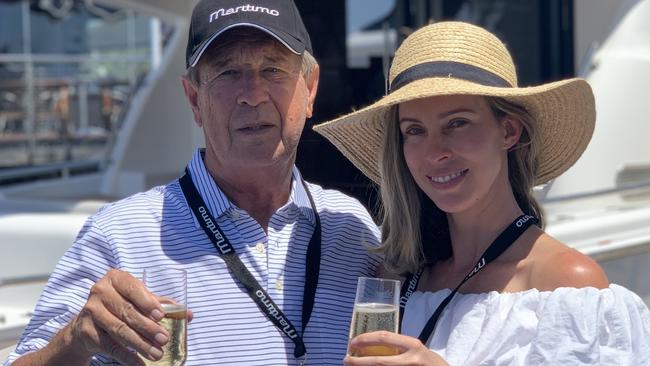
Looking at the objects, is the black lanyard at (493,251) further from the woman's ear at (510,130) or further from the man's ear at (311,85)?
the man's ear at (311,85)

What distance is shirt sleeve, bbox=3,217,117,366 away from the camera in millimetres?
2035

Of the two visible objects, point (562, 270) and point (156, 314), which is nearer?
point (156, 314)

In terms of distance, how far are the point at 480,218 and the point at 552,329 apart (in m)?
0.35

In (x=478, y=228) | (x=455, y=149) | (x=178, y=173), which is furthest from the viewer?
(x=178, y=173)

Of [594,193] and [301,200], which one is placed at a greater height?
[301,200]

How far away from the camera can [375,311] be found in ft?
6.17

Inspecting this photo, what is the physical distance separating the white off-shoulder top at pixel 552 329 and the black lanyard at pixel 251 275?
0.30 metres

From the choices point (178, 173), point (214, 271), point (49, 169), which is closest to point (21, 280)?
point (214, 271)

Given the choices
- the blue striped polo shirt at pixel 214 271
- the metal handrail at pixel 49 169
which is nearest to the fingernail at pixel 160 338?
the blue striped polo shirt at pixel 214 271

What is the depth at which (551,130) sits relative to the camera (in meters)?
2.35

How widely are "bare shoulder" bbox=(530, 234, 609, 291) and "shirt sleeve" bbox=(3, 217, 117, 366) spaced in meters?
0.84

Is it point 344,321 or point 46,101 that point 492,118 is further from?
point 46,101

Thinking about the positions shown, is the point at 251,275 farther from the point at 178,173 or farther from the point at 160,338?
the point at 178,173

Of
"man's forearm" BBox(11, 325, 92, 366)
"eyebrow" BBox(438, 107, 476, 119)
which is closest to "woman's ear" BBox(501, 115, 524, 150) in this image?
"eyebrow" BBox(438, 107, 476, 119)
